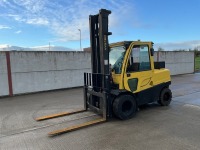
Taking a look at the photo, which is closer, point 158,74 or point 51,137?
point 51,137

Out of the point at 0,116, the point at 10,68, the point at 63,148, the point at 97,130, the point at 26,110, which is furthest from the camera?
the point at 10,68

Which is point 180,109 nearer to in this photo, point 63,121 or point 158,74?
point 158,74

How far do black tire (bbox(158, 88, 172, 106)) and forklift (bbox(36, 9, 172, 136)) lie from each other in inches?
16.2

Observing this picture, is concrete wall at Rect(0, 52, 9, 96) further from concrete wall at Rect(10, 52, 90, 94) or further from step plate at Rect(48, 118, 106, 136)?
step plate at Rect(48, 118, 106, 136)

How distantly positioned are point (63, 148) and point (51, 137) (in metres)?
0.71

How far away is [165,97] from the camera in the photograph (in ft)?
24.5

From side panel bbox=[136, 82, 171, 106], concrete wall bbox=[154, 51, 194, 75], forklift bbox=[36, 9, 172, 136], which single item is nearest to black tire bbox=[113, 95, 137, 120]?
forklift bbox=[36, 9, 172, 136]

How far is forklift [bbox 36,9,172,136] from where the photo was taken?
18.9 feet

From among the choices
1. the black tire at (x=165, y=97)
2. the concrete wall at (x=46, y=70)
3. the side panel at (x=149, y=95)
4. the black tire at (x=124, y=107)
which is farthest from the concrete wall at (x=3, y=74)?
the black tire at (x=165, y=97)

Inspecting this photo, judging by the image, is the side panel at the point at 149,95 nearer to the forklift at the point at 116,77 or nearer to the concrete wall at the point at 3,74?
the forklift at the point at 116,77

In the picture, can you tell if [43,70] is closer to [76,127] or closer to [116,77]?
[116,77]

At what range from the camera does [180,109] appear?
680cm

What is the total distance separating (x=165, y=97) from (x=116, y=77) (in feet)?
8.37

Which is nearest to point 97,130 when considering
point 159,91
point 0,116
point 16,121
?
point 16,121
